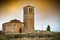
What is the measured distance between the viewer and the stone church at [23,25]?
190 centimetres

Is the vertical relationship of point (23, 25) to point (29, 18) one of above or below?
below

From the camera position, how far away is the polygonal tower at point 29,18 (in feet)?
6.39

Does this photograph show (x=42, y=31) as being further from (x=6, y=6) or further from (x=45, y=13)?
(x=6, y=6)

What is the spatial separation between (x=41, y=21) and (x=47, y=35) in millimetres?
255

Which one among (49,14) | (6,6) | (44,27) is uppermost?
(6,6)

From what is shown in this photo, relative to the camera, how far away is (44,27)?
1.99 metres

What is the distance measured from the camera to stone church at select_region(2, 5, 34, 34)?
190cm

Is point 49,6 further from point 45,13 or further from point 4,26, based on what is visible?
point 4,26

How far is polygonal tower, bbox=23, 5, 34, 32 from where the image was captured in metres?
1.95

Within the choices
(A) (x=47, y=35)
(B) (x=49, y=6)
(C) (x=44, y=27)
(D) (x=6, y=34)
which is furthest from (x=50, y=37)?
(D) (x=6, y=34)

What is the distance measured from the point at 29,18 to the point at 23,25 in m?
0.16

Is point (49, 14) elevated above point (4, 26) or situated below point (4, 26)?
above

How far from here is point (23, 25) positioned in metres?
1.94

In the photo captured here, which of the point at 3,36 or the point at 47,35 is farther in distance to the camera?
the point at 47,35
